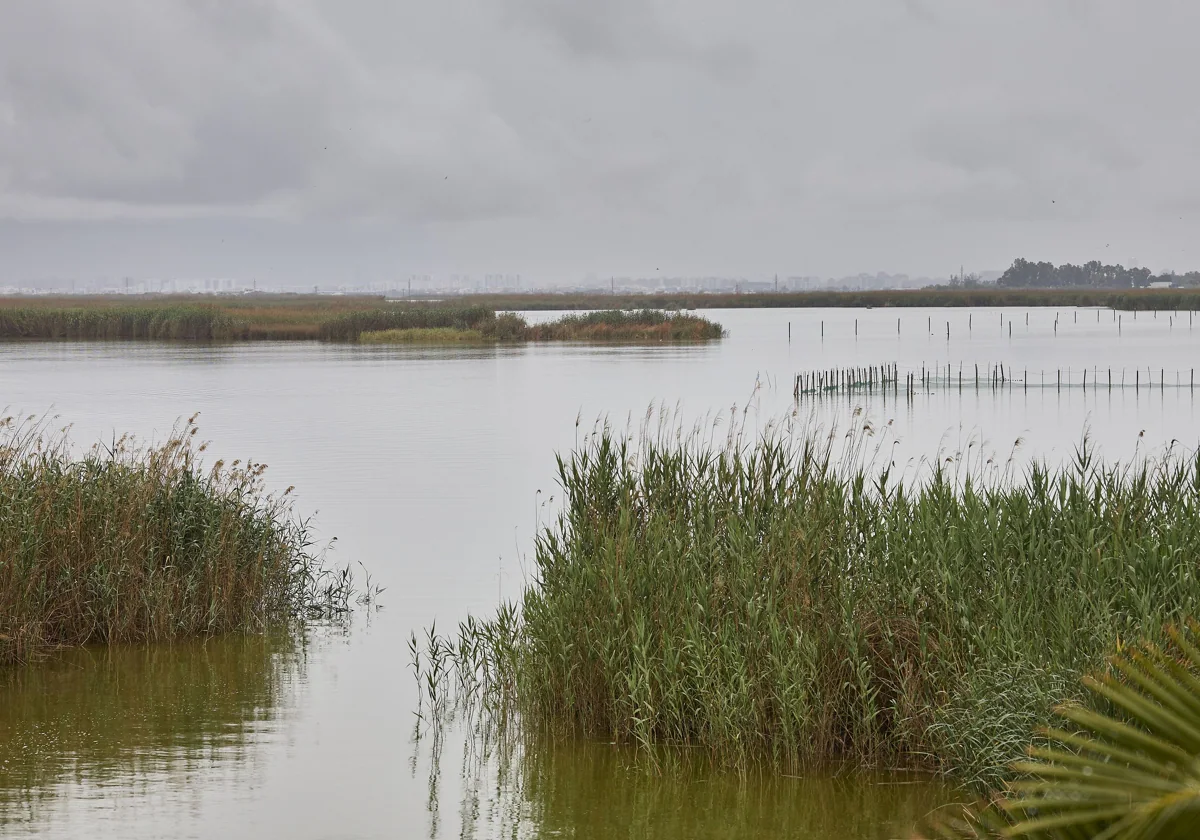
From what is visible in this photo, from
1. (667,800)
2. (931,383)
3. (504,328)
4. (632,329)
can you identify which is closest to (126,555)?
(667,800)

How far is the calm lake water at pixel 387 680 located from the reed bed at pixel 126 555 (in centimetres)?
34

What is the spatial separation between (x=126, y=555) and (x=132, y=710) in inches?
75.0

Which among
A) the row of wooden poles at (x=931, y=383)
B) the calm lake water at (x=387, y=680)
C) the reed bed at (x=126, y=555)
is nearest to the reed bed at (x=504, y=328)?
the calm lake water at (x=387, y=680)

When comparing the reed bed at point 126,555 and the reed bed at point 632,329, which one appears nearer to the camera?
the reed bed at point 126,555

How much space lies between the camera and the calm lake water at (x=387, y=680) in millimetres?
8445

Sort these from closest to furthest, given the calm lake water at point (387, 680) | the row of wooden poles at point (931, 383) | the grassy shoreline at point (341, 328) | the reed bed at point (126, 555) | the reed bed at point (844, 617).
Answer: the calm lake water at point (387, 680) < the reed bed at point (844, 617) < the reed bed at point (126, 555) < the row of wooden poles at point (931, 383) < the grassy shoreline at point (341, 328)

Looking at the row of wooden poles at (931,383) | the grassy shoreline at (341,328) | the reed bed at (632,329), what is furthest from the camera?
the reed bed at (632,329)

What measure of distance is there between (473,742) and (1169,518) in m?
5.91

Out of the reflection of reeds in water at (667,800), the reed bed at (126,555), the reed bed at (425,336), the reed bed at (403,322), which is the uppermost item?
the reed bed at (403,322)

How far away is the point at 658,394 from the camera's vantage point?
4934cm

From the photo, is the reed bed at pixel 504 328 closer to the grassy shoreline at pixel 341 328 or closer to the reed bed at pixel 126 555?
the grassy shoreline at pixel 341 328

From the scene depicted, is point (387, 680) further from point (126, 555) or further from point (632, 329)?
point (632, 329)

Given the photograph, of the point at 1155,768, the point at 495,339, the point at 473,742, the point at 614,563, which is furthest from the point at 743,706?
the point at 495,339

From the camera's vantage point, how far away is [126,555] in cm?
1190
